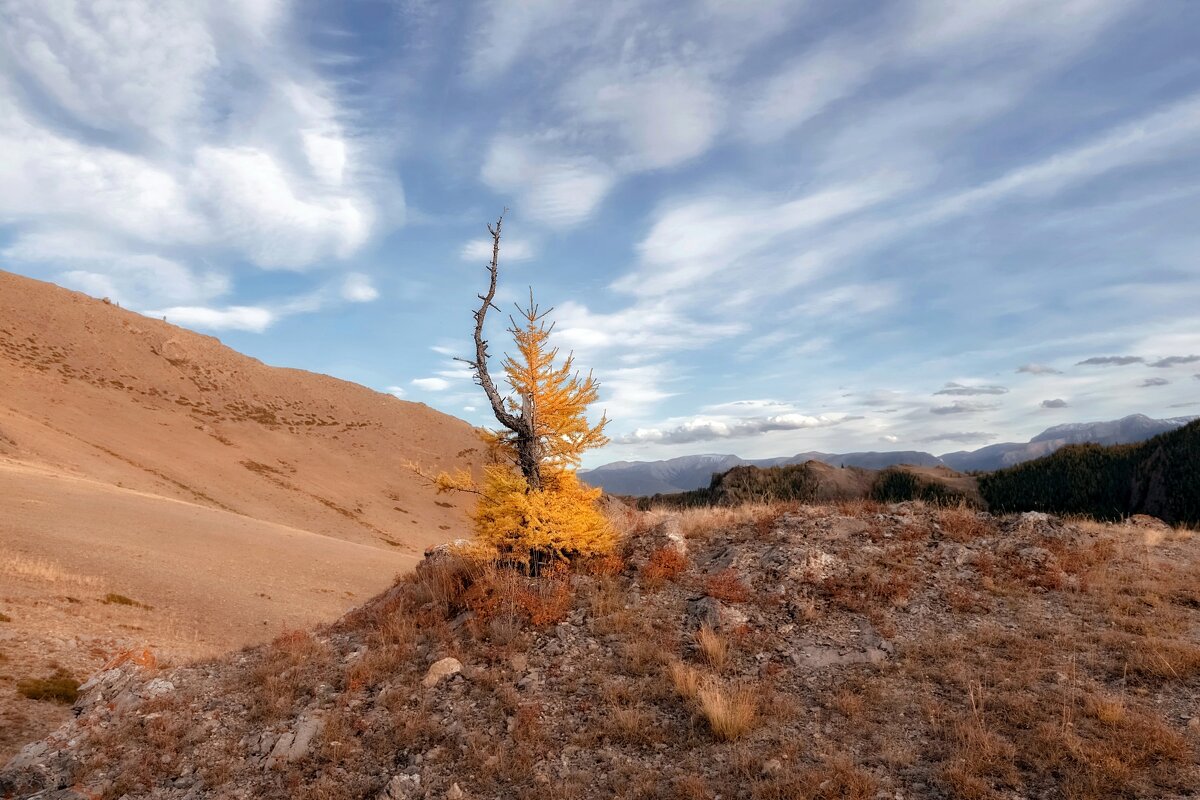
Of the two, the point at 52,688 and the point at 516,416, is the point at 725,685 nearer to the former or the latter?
the point at 516,416

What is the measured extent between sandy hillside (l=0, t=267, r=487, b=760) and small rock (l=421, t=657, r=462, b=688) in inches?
339

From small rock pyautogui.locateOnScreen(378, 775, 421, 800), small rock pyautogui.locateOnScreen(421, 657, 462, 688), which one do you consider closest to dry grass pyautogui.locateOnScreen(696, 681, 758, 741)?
small rock pyautogui.locateOnScreen(378, 775, 421, 800)

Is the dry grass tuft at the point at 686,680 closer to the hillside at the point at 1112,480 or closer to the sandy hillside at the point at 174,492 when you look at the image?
Result: the sandy hillside at the point at 174,492

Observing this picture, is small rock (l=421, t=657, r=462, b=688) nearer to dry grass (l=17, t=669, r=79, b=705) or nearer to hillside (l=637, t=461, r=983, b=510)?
dry grass (l=17, t=669, r=79, b=705)

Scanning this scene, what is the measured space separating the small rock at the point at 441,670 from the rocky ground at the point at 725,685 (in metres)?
0.03

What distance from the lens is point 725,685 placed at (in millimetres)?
8766

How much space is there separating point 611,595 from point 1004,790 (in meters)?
6.84

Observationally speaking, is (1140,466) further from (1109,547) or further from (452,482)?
(452,482)

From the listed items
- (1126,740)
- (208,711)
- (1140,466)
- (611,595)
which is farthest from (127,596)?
(1140,466)

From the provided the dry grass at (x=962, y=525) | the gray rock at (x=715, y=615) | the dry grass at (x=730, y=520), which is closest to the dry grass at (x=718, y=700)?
the gray rock at (x=715, y=615)

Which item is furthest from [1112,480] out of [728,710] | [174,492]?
[174,492]

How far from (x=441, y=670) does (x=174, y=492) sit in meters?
53.4

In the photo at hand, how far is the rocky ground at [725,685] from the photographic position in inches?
270

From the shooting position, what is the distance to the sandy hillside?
20516 mm
